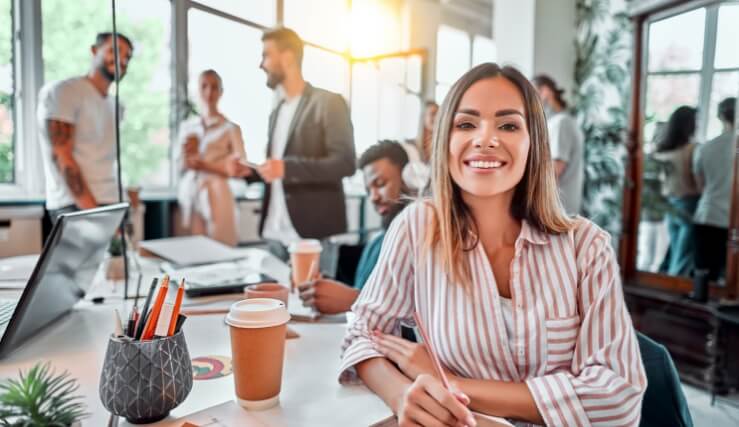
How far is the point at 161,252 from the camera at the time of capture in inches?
64.4

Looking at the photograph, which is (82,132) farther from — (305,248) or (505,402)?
(505,402)

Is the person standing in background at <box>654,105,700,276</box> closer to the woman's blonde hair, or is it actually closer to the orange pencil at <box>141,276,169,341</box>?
the woman's blonde hair

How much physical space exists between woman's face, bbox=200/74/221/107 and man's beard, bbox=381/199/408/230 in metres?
0.54

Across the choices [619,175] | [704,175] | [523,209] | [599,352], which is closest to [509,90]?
[523,209]

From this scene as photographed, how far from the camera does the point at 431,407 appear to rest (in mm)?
666

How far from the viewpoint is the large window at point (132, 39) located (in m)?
0.85

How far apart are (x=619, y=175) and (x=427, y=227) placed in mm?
2796

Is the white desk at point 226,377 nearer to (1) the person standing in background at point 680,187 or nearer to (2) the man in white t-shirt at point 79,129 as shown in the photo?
(2) the man in white t-shirt at point 79,129

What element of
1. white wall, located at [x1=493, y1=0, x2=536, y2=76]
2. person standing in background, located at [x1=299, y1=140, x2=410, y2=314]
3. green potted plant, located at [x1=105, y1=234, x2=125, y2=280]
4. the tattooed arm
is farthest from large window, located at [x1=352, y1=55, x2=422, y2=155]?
white wall, located at [x1=493, y1=0, x2=536, y2=76]

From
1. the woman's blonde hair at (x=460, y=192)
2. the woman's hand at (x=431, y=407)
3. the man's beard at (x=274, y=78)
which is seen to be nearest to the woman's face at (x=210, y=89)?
the man's beard at (x=274, y=78)

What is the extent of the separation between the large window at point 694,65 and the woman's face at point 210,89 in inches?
88.6

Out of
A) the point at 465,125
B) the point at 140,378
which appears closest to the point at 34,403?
the point at 140,378

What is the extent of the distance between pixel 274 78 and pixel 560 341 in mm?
759

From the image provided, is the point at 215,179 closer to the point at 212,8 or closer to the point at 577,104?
the point at 212,8
